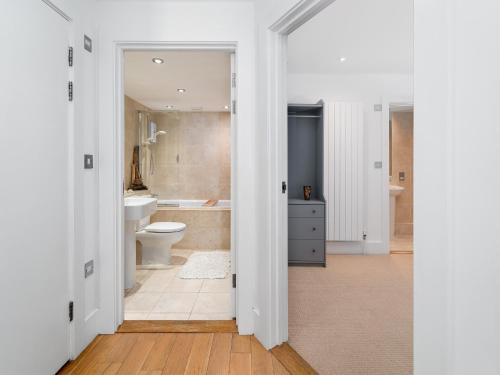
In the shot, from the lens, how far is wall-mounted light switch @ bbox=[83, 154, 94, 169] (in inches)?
72.4

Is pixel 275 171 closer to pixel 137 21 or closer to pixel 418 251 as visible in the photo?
pixel 418 251

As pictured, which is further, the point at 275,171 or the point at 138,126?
the point at 138,126

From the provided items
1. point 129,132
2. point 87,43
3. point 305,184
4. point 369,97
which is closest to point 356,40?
point 369,97

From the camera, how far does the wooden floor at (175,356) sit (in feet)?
5.29

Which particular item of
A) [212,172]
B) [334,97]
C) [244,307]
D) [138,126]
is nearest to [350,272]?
[244,307]

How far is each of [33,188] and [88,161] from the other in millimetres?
495

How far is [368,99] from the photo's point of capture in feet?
12.9

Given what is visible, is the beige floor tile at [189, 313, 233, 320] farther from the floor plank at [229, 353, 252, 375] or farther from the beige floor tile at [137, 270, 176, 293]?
the beige floor tile at [137, 270, 176, 293]

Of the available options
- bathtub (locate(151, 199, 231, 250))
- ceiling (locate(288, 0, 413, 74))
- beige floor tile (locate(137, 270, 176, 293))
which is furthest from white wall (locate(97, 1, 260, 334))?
bathtub (locate(151, 199, 231, 250))

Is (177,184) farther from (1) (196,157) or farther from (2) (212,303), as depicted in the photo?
(2) (212,303)

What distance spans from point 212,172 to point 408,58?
3.47 meters

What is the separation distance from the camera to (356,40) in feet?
9.89

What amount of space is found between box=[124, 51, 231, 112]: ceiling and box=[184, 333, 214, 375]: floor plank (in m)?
2.14

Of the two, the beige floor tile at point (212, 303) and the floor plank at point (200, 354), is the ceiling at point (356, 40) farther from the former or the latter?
the floor plank at point (200, 354)
